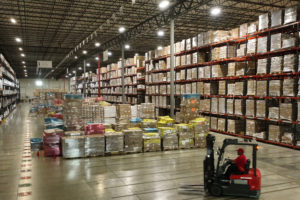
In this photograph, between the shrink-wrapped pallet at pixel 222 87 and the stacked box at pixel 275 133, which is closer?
the stacked box at pixel 275 133

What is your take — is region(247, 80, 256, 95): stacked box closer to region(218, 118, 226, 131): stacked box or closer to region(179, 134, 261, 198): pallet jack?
region(218, 118, 226, 131): stacked box

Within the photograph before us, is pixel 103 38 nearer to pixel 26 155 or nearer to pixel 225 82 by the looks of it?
pixel 225 82

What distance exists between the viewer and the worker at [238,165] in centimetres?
438

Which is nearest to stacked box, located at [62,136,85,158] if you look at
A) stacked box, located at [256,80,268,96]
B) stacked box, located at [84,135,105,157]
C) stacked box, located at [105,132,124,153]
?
stacked box, located at [84,135,105,157]

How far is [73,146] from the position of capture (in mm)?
7250

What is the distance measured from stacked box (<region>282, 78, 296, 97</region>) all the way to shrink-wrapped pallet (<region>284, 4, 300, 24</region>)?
1924mm

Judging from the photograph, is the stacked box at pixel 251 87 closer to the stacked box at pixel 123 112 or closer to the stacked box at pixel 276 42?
the stacked box at pixel 276 42

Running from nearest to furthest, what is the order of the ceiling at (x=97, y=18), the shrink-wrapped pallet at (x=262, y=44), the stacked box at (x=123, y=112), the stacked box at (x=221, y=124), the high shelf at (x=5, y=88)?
the shrink-wrapped pallet at (x=262, y=44) → the stacked box at (x=221, y=124) → the stacked box at (x=123, y=112) → the ceiling at (x=97, y=18) → the high shelf at (x=5, y=88)

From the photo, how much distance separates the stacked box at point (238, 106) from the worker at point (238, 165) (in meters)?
5.94

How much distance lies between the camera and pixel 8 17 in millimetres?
17828

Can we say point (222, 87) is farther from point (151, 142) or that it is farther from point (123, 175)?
A: point (123, 175)

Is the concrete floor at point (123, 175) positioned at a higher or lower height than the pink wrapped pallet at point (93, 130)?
lower

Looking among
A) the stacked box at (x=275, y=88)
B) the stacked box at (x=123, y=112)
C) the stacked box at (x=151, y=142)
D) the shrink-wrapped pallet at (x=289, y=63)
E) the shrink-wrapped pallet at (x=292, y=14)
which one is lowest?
the stacked box at (x=151, y=142)

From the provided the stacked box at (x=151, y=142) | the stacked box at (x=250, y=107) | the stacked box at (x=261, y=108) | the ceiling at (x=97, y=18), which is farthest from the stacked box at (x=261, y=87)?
the ceiling at (x=97, y=18)
